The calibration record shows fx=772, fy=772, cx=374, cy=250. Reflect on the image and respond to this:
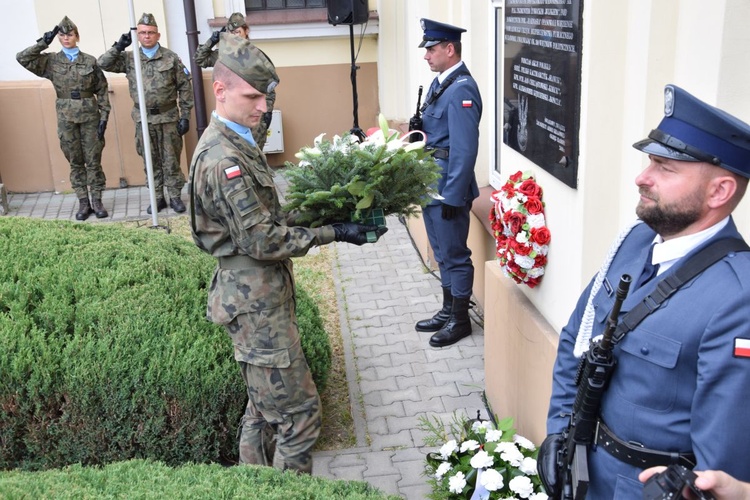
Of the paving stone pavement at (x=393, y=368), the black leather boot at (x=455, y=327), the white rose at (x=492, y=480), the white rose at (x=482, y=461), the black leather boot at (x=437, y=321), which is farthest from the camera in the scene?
the black leather boot at (x=437, y=321)

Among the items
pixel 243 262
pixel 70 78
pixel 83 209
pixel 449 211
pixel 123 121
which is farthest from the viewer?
pixel 123 121

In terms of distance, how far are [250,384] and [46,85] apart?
8342 mm

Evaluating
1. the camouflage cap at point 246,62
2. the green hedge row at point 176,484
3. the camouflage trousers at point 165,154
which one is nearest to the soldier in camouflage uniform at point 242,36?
the camouflage trousers at point 165,154

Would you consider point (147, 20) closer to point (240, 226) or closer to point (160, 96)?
point (160, 96)

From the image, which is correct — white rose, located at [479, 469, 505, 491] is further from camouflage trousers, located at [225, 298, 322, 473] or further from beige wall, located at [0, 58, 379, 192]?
beige wall, located at [0, 58, 379, 192]

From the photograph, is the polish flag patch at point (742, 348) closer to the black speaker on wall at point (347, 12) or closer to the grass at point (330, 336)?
the grass at point (330, 336)

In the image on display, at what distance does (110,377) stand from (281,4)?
8.77 meters

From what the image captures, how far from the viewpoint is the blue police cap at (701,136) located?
6.82ft

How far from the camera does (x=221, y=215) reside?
3.76m

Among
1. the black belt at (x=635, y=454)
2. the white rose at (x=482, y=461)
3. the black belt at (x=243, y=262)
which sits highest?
the black belt at (x=243, y=262)

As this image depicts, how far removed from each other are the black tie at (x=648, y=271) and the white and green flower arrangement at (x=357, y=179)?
1.77 m

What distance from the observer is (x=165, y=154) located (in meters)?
10.3

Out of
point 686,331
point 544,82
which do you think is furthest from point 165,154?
point 686,331

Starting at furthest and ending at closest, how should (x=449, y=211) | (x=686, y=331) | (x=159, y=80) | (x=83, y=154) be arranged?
(x=83, y=154) → (x=159, y=80) → (x=449, y=211) → (x=686, y=331)
